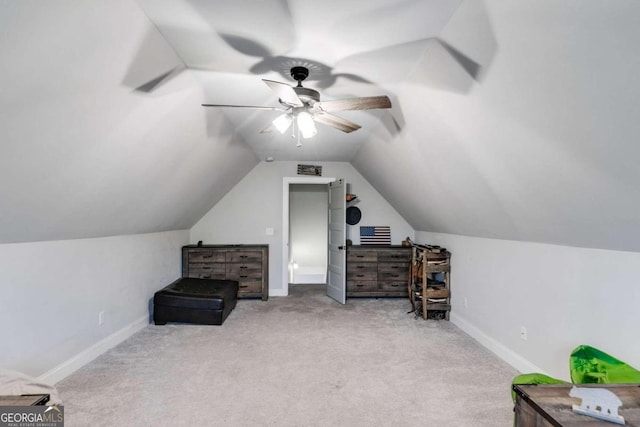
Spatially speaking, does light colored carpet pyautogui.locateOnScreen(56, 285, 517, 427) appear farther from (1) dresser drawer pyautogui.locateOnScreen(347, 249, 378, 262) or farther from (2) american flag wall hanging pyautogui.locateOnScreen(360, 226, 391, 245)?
(2) american flag wall hanging pyautogui.locateOnScreen(360, 226, 391, 245)

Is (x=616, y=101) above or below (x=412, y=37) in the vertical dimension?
below

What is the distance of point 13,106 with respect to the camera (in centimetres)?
164

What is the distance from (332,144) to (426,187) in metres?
1.50

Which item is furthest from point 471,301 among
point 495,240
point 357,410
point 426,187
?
point 357,410

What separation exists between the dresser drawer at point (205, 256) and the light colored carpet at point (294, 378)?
1324mm

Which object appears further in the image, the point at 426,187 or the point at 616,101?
the point at 426,187

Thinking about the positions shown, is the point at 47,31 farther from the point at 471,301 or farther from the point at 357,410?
the point at 471,301

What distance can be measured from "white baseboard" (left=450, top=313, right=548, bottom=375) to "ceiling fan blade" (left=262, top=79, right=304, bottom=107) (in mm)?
2974

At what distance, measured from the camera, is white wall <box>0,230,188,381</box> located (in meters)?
2.46

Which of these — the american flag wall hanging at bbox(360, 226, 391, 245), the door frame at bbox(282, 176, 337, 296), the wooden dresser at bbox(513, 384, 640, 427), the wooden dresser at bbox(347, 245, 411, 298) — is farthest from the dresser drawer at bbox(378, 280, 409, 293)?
the wooden dresser at bbox(513, 384, 640, 427)

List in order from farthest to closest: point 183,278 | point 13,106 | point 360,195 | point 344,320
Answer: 1. point 360,195
2. point 183,278
3. point 344,320
4. point 13,106

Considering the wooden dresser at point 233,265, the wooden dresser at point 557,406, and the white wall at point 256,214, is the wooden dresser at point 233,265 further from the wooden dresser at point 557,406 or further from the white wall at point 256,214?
the wooden dresser at point 557,406

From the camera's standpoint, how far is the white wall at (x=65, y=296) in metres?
2.46

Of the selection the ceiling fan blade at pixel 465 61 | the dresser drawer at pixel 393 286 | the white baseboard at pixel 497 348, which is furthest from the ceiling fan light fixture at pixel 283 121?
the dresser drawer at pixel 393 286
